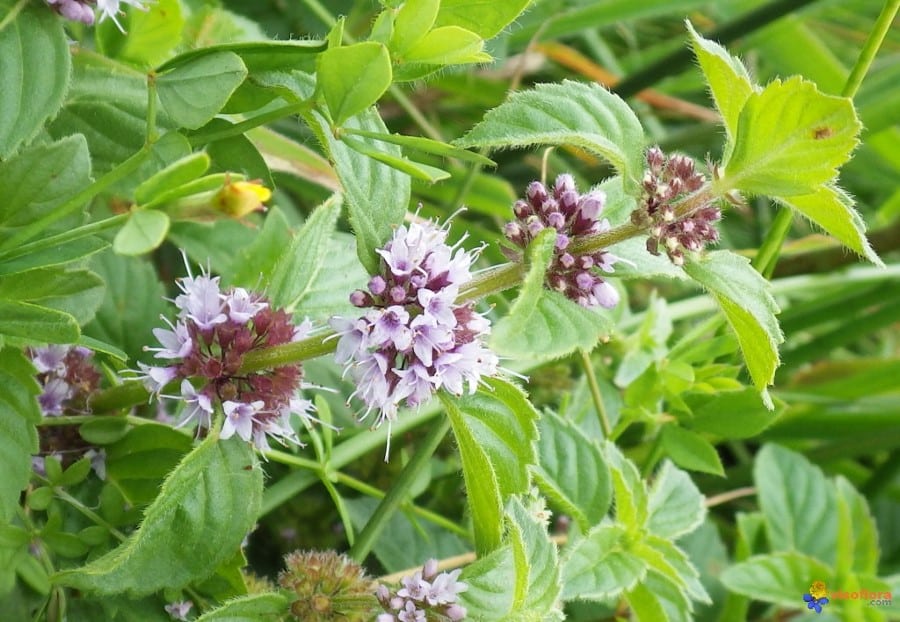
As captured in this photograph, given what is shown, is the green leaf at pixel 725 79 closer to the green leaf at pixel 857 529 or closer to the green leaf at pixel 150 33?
the green leaf at pixel 150 33

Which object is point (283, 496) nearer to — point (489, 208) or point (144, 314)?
point (144, 314)

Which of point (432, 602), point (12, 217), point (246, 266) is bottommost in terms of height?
point (432, 602)

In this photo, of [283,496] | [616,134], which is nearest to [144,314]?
[283,496]

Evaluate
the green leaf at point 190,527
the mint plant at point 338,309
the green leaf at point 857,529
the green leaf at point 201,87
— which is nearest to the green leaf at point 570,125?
the mint plant at point 338,309

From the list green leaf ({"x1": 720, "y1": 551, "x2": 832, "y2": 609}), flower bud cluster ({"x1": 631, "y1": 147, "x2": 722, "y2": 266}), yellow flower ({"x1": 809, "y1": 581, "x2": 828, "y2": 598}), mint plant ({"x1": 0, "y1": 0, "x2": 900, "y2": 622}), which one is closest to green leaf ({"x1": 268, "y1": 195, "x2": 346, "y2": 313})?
mint plant ({"x1": 0, "y1": 0, "x2": 900, "y2": 622})

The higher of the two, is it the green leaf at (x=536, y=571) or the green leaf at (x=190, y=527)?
the green leaf at (x=190, y=527)

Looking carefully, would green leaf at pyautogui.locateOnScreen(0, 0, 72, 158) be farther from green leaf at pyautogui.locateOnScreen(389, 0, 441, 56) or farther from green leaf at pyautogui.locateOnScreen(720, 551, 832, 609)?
green leaf at pyautogui.locateOnScreen(720, 551, 832, 609)
